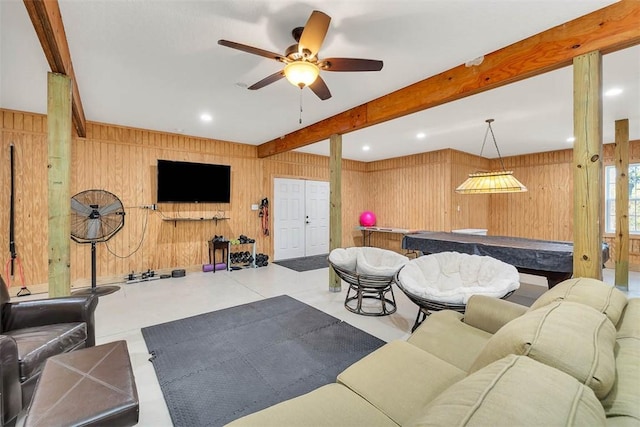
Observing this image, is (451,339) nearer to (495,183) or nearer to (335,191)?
(335,191)

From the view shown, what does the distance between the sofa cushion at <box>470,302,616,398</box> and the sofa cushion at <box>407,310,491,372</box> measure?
613 mm

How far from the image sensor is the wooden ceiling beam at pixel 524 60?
1.97 m

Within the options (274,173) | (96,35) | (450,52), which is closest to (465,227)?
(274,173)

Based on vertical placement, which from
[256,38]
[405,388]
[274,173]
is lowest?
[405,388]

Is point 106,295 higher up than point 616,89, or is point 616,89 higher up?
point 616,89

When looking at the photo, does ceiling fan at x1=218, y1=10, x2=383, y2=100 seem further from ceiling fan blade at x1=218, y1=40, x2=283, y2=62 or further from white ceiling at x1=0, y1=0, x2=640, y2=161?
white ceiling at x1=0, y1=0, x2=640, y2=161

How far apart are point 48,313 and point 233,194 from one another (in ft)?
14.0

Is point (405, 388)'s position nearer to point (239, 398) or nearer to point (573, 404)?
point (573, 404)

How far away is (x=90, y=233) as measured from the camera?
4.14 meters

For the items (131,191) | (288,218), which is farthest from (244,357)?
(288,218)

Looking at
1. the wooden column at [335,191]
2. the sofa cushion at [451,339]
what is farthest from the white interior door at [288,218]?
the sofa cushion at [451,339]

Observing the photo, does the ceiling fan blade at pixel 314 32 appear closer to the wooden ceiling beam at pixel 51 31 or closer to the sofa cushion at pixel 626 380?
the wooden ceiling beam at pixel 51 31

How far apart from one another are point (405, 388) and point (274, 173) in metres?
6.02

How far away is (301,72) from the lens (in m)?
2.23
